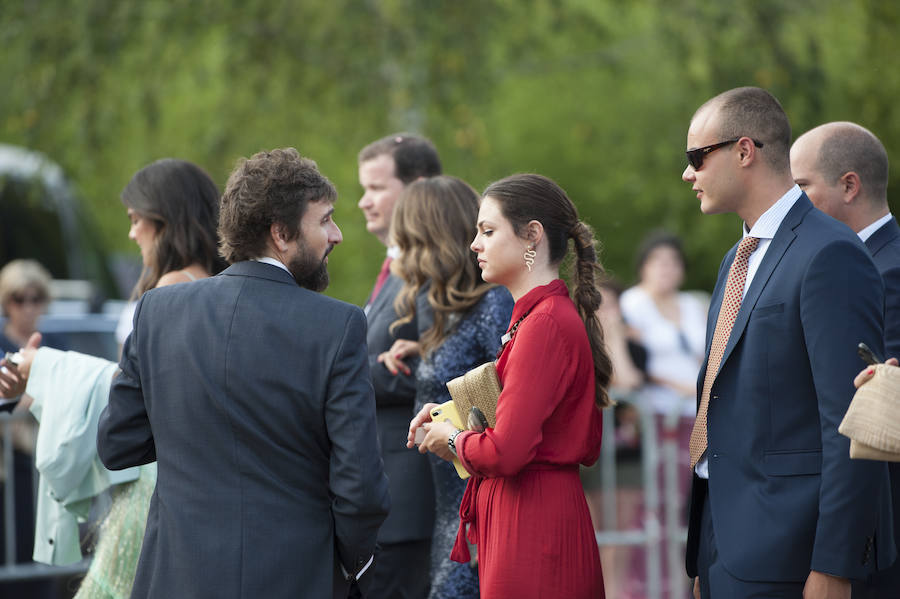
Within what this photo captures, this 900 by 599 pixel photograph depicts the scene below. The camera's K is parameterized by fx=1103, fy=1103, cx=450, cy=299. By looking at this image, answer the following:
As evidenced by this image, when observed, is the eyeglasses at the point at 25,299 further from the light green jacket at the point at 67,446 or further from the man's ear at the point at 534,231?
the man's ear at the point at 534,231

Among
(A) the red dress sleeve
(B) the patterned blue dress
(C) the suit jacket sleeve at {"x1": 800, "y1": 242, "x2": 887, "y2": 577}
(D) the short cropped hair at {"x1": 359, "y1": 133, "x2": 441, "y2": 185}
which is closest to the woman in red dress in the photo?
(A) the red dress sleeve

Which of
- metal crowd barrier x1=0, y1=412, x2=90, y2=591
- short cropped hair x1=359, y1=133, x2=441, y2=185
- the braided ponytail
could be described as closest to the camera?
the braided ponytail

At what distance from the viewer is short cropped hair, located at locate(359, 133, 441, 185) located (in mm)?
5289

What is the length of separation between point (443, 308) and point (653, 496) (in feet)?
12.8

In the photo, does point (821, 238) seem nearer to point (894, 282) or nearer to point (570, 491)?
point (894, 282)

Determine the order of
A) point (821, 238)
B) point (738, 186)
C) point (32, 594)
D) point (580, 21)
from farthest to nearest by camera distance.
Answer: point (580, 21) → point (32, 594) → point (738, 186) → point (821, 238)

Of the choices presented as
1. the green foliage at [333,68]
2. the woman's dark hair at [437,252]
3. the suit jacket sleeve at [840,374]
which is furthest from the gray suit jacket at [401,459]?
the green foliage at [333,68]

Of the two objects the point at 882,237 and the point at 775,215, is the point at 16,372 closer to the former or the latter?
the point at 775,215

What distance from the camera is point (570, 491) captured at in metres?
3.59

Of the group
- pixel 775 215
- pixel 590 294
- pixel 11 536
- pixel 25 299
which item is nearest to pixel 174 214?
pixel 590 294

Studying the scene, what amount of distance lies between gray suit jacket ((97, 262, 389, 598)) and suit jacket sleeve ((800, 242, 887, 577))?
1.29 m

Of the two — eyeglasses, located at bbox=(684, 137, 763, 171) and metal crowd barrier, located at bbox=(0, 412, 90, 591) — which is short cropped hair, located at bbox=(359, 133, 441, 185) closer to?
eyeglasses, located at bbox=(684, 137, 763, 171)

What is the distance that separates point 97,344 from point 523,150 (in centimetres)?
937

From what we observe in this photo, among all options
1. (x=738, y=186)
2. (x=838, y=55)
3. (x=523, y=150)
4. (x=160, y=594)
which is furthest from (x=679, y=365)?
(x=523, y=150)
